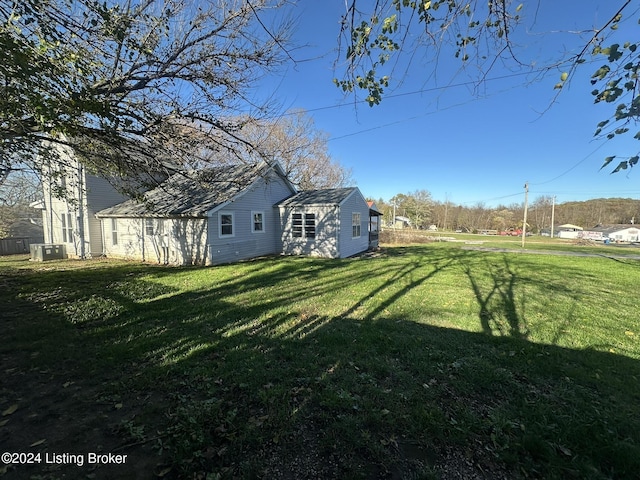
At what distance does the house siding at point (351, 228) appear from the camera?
48.2ft

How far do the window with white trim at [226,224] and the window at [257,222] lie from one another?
1439mm

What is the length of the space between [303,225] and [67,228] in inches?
501

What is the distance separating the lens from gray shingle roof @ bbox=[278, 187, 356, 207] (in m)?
14.6

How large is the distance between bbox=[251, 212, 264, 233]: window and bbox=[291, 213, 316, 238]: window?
1.69 meters

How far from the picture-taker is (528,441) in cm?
238

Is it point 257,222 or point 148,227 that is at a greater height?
point 257,222

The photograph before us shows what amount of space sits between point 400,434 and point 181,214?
38.8 ft

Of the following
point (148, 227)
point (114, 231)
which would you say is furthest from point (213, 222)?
point (114, 231)

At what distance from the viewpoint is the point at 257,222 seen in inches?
579

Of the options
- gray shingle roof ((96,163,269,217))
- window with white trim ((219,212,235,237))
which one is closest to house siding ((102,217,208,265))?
gray shingle roof ((96,163,269,217))

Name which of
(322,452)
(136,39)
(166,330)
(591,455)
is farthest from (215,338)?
(136,39)

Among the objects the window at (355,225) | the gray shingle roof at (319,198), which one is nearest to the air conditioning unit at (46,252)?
the gray shingle roof at (319,198)

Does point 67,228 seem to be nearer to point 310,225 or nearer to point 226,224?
point 226,224

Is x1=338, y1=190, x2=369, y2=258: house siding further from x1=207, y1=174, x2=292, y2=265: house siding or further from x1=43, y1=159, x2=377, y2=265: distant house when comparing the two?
x1=207, y1=174, x2=292, y2=265: house siding
